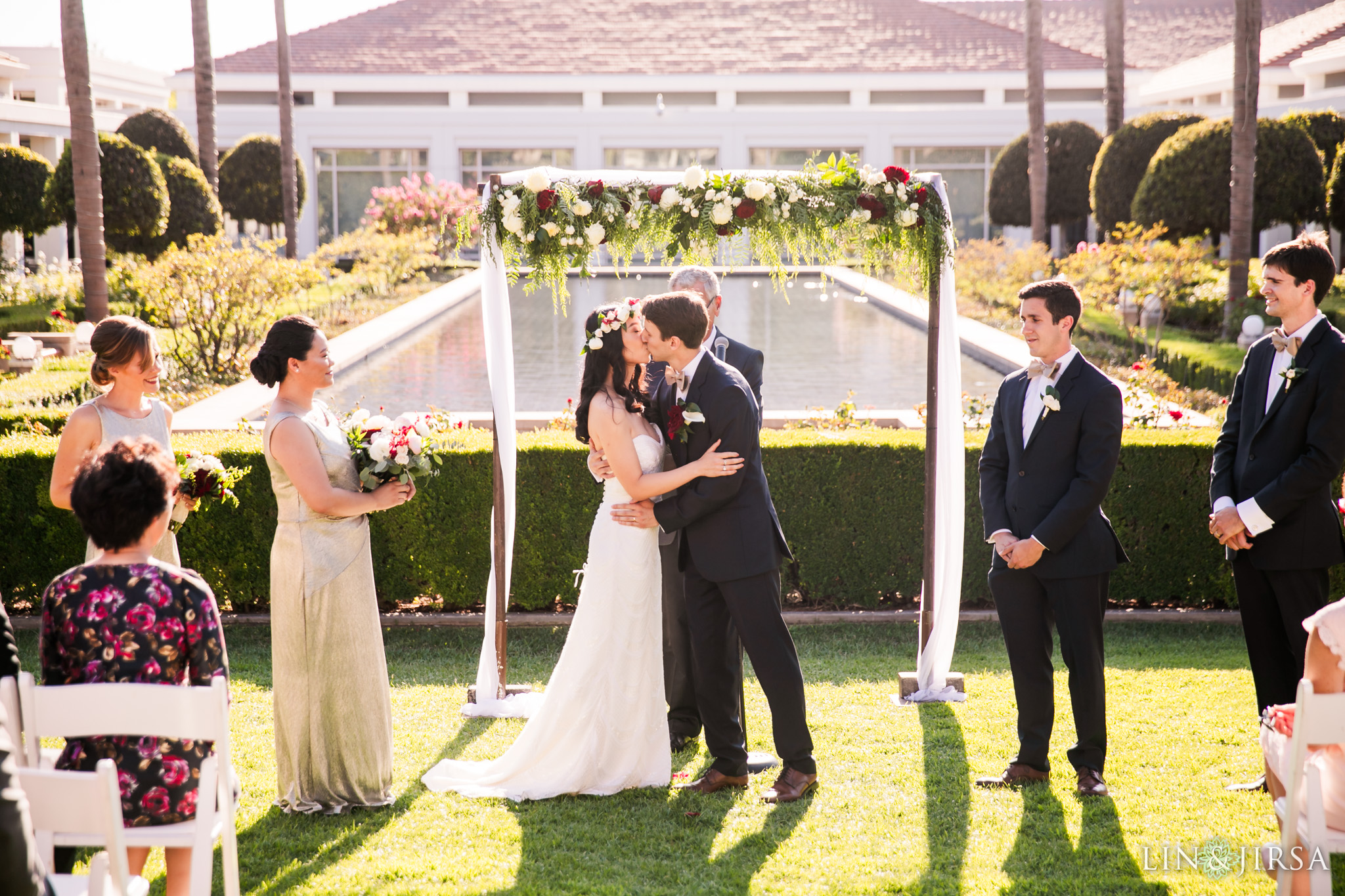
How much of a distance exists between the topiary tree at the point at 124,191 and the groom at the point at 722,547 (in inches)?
621

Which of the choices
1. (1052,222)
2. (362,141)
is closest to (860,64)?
(1052,222)

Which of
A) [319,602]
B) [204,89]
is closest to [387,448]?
[319,602]

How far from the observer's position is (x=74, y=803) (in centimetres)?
243

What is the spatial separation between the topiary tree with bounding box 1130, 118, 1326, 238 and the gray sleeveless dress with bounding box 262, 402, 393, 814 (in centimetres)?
1579

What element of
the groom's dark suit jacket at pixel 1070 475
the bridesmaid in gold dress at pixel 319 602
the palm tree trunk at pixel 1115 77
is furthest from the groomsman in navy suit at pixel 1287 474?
the palm tree trunk at pixel 1115 77

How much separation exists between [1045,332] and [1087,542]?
A: 0.83 m

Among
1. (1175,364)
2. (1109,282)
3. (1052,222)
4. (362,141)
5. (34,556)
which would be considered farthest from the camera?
(362,141)

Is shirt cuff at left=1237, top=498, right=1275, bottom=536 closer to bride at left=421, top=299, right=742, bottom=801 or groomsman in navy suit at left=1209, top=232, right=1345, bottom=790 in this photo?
groomsman in navy suit at left=1209, top=232, right=1345, bottom=790

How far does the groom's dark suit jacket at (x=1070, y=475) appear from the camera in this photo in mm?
4250

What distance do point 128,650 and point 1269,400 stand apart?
4.12 metres

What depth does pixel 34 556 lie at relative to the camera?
6672 millimetres

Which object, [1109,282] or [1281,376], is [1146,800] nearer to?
[1281,376]

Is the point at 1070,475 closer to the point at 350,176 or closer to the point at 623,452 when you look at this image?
the point at 623,452

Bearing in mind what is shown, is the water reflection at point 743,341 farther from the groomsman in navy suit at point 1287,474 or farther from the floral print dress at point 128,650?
the floral print dress at point 128,650
